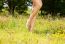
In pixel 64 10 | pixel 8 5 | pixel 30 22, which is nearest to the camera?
pixel 30 22

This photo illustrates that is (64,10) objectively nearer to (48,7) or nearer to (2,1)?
(48,7)

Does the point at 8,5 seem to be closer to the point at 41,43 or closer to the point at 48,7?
the point at 48,7

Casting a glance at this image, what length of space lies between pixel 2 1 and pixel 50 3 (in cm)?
335

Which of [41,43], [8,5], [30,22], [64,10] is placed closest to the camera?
[41,43]

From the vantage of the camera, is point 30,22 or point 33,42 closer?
point 33,42

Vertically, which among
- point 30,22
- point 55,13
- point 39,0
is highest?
point 39,0

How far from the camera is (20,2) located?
2064 centimetres

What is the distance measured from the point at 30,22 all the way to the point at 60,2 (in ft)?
42.0

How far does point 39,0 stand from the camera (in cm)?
702

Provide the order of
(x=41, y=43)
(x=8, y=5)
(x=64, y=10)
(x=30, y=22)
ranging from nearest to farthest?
(x=41, y=43) → (x=30, y=22) → (x=64, y=10) → (x=8, y=5)

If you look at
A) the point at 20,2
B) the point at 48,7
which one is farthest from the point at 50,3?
the point at 20,2

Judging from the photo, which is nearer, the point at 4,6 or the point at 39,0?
the point at 39,0

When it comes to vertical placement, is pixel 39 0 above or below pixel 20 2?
above

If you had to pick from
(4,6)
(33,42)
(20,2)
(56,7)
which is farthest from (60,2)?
(33,42)
